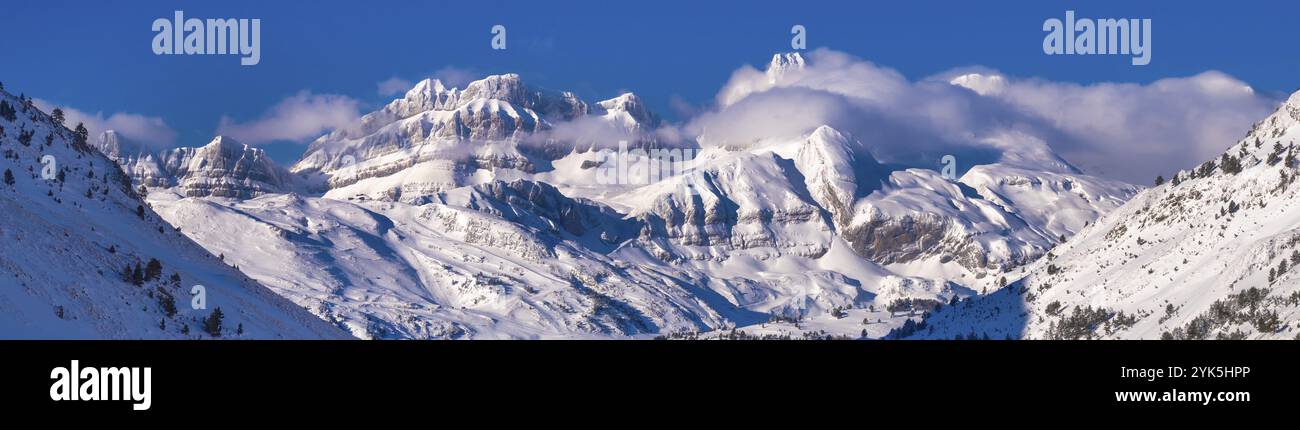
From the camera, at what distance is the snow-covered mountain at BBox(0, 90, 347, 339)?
86.8 meters

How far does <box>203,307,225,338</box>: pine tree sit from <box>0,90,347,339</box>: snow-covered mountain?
0.51ft

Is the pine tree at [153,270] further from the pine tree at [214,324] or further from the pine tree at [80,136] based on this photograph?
the pine tree at [80,136]

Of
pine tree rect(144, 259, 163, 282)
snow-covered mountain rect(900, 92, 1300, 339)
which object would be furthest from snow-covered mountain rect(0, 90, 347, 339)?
snow-covered mountain rect(900, 92, 1300, 339)

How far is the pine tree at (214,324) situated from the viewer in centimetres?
9954

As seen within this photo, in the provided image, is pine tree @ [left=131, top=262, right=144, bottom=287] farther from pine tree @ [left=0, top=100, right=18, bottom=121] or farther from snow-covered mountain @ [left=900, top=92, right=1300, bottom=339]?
snow-covered mountain @ [left=900, top=92, right=1300, bottom=339]

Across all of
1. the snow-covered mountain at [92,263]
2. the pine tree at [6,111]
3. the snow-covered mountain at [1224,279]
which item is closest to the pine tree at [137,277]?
the snow-covered mountain at [92,263]

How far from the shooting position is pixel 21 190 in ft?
377

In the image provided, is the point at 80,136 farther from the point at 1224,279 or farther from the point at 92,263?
the point at 1224,279

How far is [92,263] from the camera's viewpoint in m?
101

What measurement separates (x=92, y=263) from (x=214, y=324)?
419 inches

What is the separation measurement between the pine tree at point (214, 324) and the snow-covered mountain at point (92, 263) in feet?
0.51
